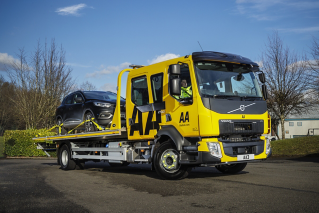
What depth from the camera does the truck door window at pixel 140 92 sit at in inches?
364

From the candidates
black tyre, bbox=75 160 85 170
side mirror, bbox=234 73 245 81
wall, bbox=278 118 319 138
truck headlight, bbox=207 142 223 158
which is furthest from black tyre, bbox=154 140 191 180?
wall, bbox=278 118 319 138

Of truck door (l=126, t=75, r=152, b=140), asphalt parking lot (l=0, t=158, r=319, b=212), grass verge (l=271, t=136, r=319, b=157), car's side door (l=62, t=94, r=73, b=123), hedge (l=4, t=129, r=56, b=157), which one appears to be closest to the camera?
asphalt parking lot (l=0, t=158, r=319, b=212)

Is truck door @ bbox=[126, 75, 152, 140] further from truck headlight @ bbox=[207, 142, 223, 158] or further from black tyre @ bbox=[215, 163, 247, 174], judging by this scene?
black tyre @ bbox=[215, 163, 247, 174]

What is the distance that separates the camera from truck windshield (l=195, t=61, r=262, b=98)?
8.03 meters

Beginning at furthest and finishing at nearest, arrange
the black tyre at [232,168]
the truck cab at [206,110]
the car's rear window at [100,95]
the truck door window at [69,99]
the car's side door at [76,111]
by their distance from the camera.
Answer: the truck door window at [69,99]
the car's side door at [76,111]
the car's rear window at [100,95]
the black tyre at [232,168]
the truck cab at [206,110]

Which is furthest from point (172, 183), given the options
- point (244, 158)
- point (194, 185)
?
point (244, 158)

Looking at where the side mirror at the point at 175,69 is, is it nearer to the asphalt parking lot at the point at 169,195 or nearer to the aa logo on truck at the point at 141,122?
the aa logo on truck at the point at 141,122

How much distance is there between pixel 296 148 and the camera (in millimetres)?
18375

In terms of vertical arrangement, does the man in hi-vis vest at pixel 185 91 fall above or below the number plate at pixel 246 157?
above

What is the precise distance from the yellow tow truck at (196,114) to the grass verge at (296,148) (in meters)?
8.86

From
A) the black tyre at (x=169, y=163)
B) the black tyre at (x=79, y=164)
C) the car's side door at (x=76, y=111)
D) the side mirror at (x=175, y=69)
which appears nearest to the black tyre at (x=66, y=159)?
the black tyre at (x=79, y=164)

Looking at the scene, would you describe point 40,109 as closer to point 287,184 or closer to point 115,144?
point 115,144

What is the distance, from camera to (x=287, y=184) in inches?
287

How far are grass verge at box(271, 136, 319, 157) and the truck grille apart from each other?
30.6 ft
